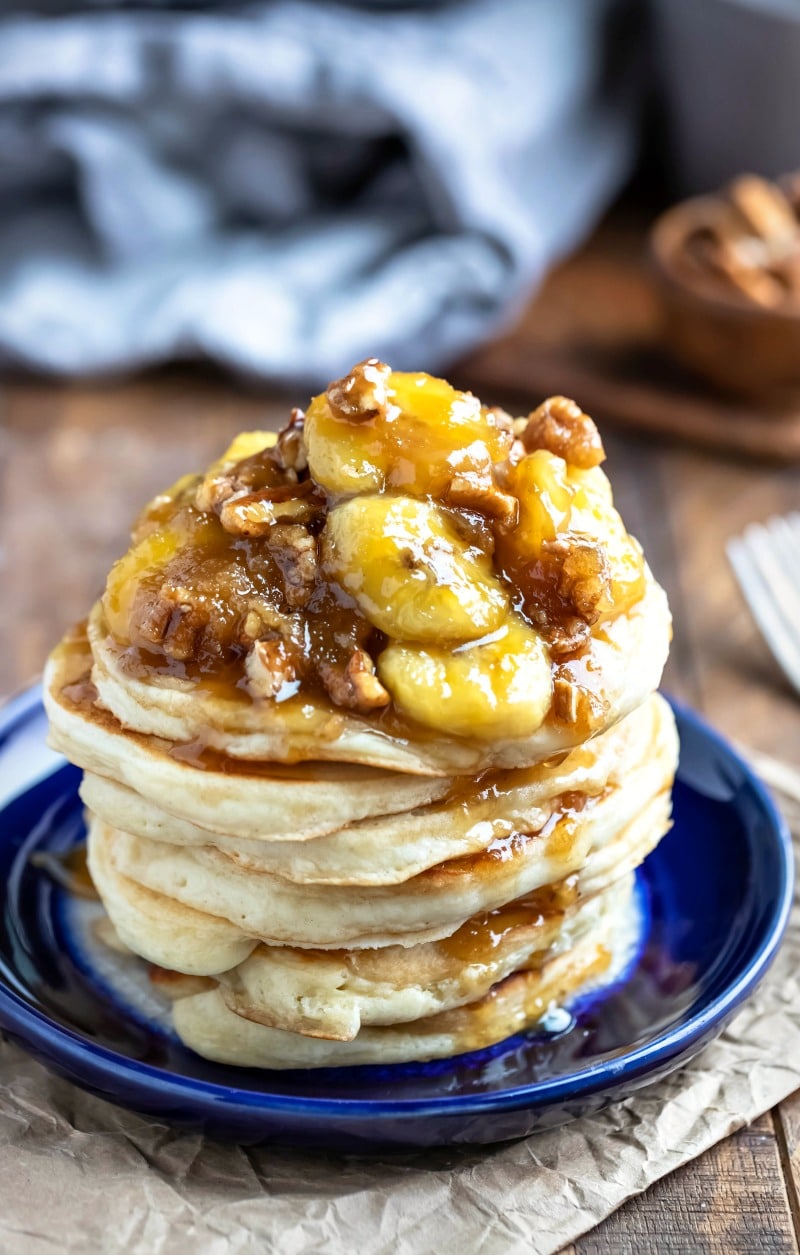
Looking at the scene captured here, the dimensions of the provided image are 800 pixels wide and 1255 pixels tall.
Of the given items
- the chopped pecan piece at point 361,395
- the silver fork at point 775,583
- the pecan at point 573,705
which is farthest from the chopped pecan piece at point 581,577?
the silver fork at point 775,583

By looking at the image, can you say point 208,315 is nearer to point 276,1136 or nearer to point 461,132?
point 461,132

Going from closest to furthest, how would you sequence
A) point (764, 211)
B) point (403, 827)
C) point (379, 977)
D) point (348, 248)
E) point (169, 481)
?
point (403, 827)
point (379, 977)
point (169, 481)
point (764, 211)
point (348, 248)

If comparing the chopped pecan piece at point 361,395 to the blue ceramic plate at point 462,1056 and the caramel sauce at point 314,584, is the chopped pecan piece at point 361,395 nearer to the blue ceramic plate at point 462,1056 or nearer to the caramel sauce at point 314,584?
the caramel sauce at point 314,584

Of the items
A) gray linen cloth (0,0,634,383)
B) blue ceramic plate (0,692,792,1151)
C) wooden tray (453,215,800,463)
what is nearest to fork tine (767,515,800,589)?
wooden tray (453,215,800,463)

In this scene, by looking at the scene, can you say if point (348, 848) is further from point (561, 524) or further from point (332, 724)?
point (561, 524)

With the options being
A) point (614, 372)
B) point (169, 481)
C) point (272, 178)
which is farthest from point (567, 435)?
point (272, 178)

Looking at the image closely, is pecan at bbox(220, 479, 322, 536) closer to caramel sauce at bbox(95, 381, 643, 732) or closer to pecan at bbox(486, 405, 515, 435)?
caramel sauce at bbox(95, 381, 643, 732)
